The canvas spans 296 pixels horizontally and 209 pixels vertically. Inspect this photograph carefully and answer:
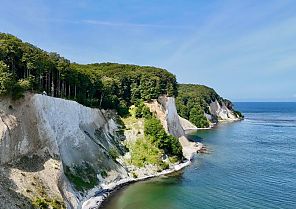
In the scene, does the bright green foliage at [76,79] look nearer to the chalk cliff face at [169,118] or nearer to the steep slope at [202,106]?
the chalk cliff face at [169,118]

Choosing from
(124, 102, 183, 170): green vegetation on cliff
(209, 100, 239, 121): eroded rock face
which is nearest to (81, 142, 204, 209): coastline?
(124, 102, 183, 170): green vegetation on cliff

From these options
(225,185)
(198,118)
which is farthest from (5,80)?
(198,118)

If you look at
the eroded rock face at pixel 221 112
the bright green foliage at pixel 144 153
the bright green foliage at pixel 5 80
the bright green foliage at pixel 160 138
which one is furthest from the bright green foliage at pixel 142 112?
the eroded rock face at pixel 221 112

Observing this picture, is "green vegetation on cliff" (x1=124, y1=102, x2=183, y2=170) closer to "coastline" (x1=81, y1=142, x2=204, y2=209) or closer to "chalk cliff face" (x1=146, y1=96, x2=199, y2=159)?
"coastline" (x1=81, y1=142, x2=204, y2=209)

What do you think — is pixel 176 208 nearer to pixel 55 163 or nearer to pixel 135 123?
pixel 55 163

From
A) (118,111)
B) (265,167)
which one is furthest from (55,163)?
(265,167)
